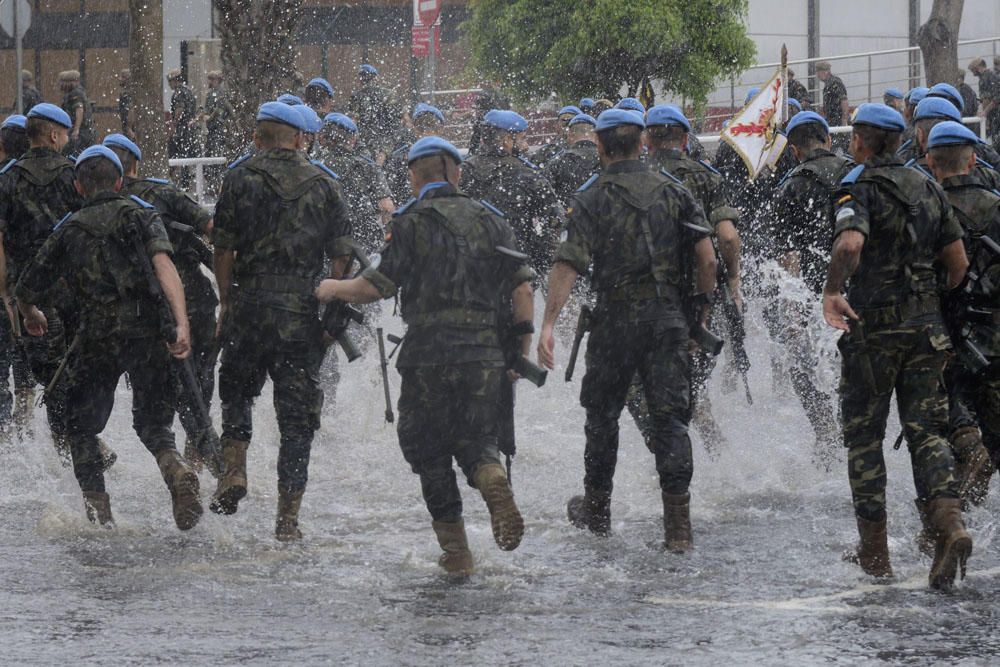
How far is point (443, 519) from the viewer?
758 centimetres

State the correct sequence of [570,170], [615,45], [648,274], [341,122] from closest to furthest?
[648,274] < [341,122] < [570,170] < [615,45]

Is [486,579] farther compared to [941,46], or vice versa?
[941,46]

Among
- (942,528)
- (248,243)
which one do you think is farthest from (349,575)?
(942,528)

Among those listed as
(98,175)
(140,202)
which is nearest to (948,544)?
(140,202)

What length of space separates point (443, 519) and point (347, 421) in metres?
4.30

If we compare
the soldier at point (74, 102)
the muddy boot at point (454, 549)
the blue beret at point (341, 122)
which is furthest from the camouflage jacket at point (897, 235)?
the soldier at point (74, 102)

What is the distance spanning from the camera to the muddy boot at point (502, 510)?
24.3ft

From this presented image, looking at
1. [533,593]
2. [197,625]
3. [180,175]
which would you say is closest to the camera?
[197,625]

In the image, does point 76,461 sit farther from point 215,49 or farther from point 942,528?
point 215,49

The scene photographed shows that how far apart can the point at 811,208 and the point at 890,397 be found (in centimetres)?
250

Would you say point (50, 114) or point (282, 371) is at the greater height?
point (50, 114)

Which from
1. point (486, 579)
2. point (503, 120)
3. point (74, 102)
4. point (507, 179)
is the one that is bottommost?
point (486, 579)

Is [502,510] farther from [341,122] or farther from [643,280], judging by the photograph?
[341,122]

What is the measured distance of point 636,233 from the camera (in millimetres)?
8094
